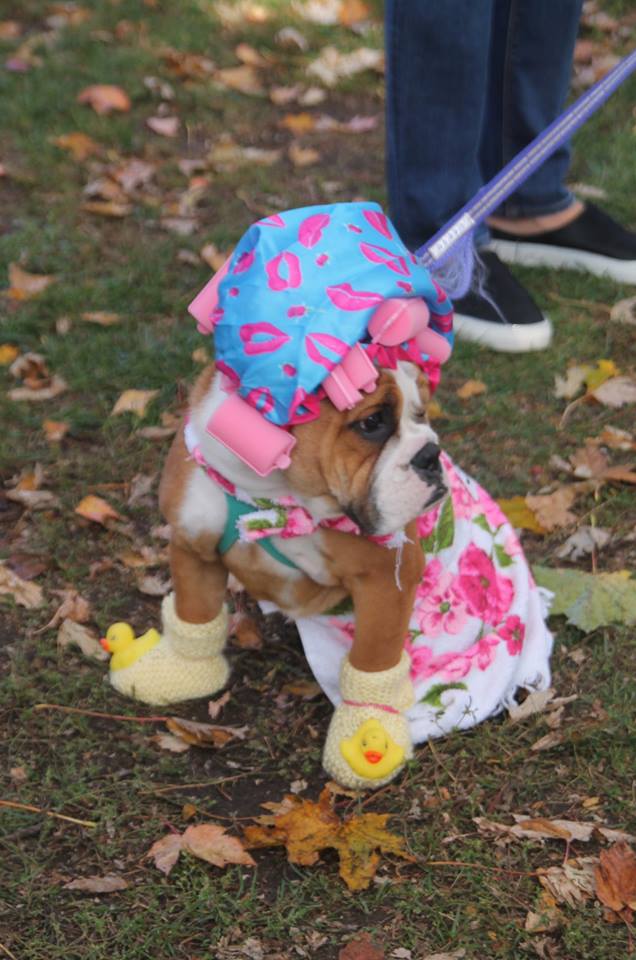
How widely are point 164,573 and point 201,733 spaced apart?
1.96 ft

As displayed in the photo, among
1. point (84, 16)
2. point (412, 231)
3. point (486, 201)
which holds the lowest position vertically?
point (84, 16)

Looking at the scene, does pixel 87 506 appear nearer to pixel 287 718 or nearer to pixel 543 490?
pixel 287 718

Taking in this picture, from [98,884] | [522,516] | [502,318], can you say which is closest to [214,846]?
[98,884]

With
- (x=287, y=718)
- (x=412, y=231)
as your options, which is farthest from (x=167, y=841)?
(x=412, y=231)

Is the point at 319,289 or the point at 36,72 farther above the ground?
the point at 319,289

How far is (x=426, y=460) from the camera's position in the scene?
2.03 metres

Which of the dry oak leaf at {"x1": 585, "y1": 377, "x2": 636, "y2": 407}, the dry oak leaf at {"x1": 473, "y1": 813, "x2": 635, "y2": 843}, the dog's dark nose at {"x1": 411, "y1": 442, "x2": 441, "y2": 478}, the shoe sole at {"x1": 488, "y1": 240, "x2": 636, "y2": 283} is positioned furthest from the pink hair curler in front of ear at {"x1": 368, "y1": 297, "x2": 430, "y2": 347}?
the shoe sole at {"x1": 488, "y1": 240, "x2": 636, "y2": 283}

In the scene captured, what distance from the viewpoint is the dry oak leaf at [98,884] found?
A: 2090mm

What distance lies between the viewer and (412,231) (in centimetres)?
350

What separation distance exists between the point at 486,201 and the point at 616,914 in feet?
4.23

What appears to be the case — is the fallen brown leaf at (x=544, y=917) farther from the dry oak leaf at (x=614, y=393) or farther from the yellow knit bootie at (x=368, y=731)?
the dry oak leaf at (x=614, y=393)

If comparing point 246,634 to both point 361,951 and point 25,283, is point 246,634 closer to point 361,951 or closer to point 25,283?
point 361,951

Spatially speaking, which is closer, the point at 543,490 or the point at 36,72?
the point at 543,490

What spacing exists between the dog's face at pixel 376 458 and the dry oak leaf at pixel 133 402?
151cm
